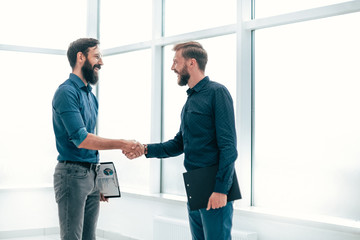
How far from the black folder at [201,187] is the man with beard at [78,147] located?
0.58 metres

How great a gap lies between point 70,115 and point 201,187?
791 mm

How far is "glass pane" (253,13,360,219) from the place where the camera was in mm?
3053

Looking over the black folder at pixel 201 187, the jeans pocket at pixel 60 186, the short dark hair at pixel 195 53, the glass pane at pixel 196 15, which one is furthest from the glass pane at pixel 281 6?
the jeans pocket at pixel 60 186

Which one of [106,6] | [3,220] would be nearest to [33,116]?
[3,220]

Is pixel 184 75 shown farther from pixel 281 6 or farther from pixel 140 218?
pixel 140 218

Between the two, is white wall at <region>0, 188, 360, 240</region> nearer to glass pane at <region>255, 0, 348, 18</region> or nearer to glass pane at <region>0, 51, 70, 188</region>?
glass pane at <region>0, 51, 70, 188</region>

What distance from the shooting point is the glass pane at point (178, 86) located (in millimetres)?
3803

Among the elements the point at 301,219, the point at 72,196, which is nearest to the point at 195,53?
the point at 72,196

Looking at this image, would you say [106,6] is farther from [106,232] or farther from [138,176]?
[106,232]

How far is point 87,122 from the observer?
261 centimetres

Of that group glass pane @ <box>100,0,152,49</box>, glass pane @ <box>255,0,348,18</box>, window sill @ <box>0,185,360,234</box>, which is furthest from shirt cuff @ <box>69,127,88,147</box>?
glass pane @ <box>100,0,152,49</box>

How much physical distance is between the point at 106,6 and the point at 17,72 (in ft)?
3.87

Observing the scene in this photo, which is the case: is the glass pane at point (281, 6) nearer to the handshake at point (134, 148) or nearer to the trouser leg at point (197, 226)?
the handshake at point (134, 148)

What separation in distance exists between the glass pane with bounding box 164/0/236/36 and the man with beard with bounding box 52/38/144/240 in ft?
4.94
